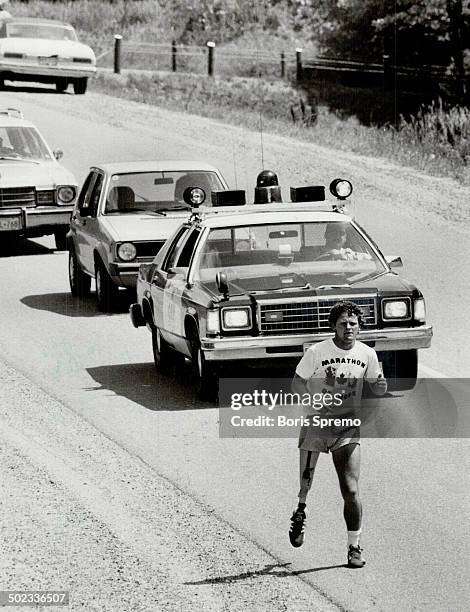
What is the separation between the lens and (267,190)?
1477 cm

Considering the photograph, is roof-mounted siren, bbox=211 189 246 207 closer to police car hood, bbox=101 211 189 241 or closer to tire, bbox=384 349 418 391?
tire, bbox=384 349 418 391

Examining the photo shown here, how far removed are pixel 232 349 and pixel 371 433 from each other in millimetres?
1277

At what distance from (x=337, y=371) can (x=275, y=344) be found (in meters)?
3.50

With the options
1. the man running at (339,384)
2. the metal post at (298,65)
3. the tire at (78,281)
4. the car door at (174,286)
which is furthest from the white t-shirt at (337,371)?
the metal post at (298,65)

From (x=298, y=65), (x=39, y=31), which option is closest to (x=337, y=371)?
(x=39, y=31)

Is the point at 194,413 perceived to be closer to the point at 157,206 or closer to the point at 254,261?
the point at 254,261

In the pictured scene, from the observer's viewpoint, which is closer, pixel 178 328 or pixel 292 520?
pixel 292 520

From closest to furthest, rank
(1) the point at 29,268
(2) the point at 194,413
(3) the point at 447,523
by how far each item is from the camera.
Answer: (3) the point at 447,523 < (2) the point at 194,413 < (1) the point at 29,268

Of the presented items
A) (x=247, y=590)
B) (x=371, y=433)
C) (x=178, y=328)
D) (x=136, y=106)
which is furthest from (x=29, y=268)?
(x=136, y=106)

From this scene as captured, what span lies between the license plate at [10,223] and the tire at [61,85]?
18.6m

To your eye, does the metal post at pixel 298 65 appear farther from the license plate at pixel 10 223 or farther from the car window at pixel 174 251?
the car window at pixel 174 251

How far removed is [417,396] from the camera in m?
12.2

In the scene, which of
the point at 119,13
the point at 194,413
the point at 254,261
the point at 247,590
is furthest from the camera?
the point at 119,13

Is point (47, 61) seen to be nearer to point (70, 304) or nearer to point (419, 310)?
point (70, 304)
